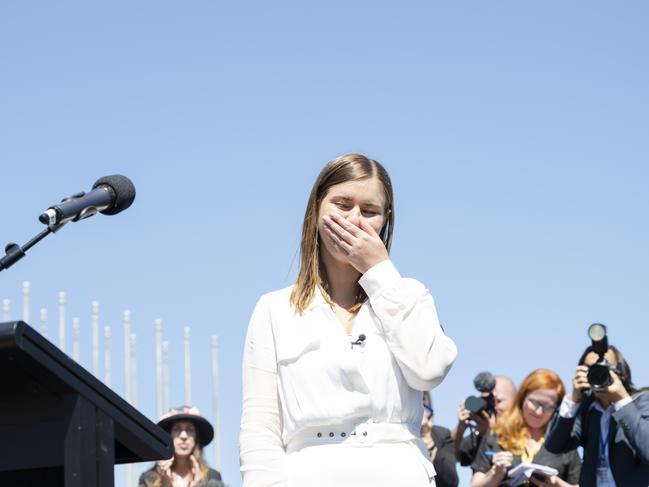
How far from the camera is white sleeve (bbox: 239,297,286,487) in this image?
11.1ft

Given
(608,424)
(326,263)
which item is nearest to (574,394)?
(608,424)

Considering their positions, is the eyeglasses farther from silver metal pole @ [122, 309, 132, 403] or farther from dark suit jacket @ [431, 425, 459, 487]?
silver metal pole @ [122, 309, 132, 403]

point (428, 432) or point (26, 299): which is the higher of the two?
point (26, 299)

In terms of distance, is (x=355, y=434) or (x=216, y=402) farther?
(x=216, y=402)

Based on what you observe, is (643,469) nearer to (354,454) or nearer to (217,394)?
(354,454)

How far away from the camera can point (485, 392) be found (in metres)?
7.85

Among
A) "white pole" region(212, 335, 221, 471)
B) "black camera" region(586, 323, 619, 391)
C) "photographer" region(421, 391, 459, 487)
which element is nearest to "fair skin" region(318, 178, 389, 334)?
"black camera" region(586, 323, 619, 391)

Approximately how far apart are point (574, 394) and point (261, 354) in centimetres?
381

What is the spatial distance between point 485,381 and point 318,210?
4340 millimetres

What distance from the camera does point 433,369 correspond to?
3424 millimetres

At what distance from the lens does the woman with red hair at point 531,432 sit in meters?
7.36

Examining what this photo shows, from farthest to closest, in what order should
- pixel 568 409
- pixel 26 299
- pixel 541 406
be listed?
1. pixel 26 299
2. pixel 541 406
3. pixel 568 409

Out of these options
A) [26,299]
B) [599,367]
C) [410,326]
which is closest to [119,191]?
[410,326]

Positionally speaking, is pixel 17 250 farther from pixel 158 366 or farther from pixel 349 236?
pixel 158 366
